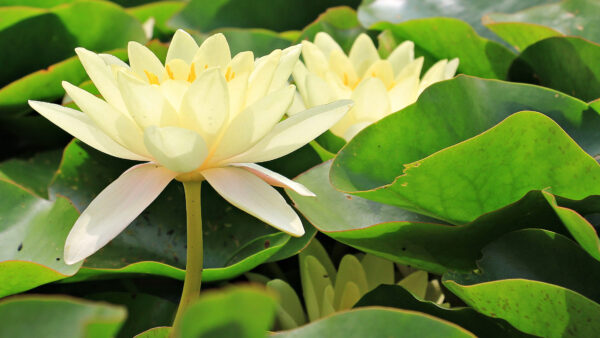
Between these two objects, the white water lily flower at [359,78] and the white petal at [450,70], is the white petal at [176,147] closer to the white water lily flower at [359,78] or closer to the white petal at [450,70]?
the white water lily flower at [359,78]

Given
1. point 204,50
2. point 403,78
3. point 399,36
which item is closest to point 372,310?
point 204,50

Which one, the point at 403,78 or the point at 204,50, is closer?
the point at 204,50

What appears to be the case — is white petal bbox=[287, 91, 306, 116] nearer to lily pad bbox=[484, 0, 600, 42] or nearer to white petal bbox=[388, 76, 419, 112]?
white petal bbox=[388, 76, 419, 112]

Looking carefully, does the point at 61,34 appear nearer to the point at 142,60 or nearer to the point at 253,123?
the point at 142,60

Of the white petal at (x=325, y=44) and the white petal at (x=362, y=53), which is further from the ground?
the white petal at (x=325, y=44)

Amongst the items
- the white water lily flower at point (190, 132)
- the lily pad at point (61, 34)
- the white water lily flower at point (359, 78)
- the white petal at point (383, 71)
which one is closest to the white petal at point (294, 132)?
the white water lily flower at point (190, 132)

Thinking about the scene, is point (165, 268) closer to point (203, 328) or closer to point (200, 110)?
point (200, 110)
